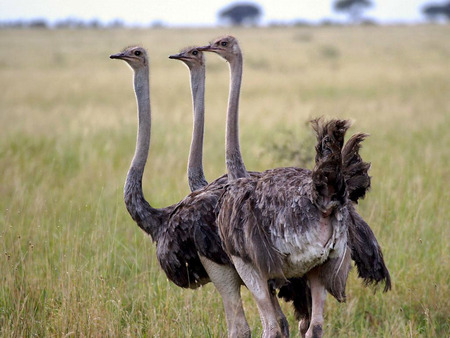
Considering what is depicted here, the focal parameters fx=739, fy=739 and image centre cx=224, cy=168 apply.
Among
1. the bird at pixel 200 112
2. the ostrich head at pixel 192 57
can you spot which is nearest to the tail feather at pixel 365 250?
the bird at pixel 200 112

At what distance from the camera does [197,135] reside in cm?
467

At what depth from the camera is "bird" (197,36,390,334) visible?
3.37 metres

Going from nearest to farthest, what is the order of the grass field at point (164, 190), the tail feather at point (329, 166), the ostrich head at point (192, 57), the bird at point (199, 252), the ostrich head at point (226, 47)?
the tail feather at point (329, 166), the bird at point (199, 252), the grass field at point (164, 190), the ostrich head at point (226, 47), the ostrich head at point (192, 57)

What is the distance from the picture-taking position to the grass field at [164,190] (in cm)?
433

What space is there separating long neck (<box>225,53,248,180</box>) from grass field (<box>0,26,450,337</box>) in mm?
775

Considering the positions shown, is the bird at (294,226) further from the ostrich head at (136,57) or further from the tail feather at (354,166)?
the ostrich head at (136,57)

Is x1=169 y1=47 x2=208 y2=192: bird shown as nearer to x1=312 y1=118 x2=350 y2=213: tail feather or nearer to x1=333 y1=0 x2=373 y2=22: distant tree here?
x1=312 y1=118 x2=350 y2=213: tail feather

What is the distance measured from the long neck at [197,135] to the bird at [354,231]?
295 millimetres

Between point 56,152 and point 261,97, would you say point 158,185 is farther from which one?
point 261,97

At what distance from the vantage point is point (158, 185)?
7.31 meters

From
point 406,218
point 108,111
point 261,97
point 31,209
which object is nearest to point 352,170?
point 406,218

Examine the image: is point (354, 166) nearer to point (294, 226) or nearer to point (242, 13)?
point (294, 226)

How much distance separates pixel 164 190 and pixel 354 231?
3.25 metres

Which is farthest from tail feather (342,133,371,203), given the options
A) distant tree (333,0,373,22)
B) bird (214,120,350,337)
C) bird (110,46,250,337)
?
distant tree (333,0,373,22)
